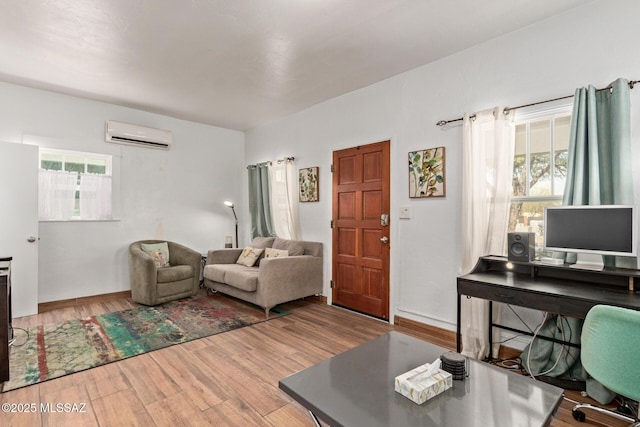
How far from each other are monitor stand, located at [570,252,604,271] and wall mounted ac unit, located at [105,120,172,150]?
17.0ft

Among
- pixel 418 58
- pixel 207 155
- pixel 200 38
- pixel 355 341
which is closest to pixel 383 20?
pixel 418 58

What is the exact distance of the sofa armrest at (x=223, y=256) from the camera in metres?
4.82

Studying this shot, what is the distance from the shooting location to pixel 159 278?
4180 mm

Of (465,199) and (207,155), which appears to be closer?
(465,199)

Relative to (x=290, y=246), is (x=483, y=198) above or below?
above

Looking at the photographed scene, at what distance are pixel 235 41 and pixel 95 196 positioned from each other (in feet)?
10.2

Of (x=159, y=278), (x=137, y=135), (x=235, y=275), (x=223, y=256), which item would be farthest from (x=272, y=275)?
(x=137, y=135)

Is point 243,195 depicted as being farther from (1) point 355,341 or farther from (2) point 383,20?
(2) point 383,20

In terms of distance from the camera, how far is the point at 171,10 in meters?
2.40

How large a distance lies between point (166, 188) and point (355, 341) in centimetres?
378

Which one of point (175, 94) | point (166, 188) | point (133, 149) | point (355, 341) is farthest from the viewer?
point (166, 188)

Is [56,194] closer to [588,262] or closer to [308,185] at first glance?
[308,185]

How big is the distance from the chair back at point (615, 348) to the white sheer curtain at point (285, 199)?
11.8ft

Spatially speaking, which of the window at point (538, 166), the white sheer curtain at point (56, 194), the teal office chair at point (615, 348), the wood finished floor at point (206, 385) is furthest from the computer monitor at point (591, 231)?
the white sheer curtain at point (56, 194)
